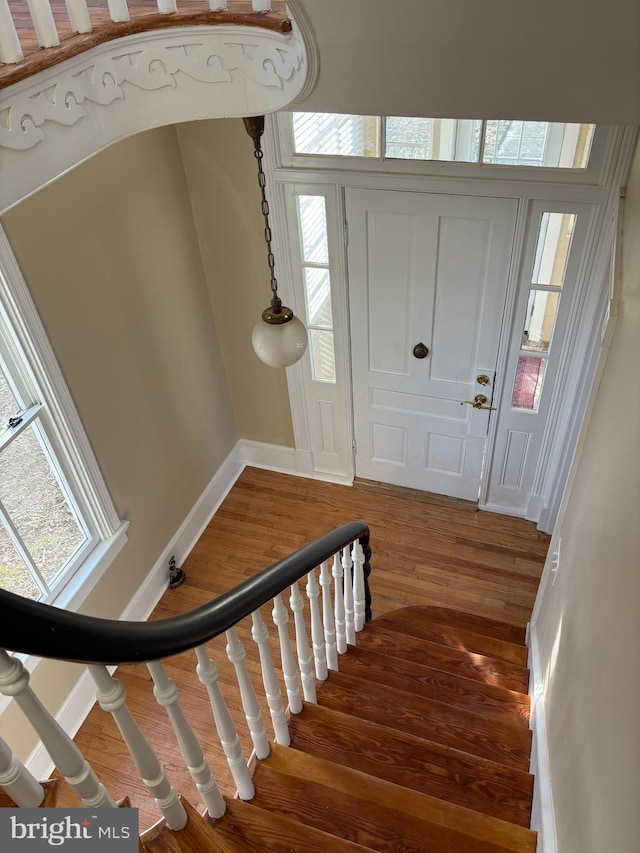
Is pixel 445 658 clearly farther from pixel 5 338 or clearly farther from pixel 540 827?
pixel 5 338

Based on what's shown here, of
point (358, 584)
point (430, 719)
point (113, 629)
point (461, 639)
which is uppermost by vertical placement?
point (113, 629)

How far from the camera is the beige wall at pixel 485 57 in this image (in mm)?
1792

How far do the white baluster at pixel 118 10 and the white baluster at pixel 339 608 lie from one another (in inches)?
80.3

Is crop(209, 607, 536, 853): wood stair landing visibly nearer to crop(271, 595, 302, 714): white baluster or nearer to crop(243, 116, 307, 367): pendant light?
crop(271, 595, 302, 714): white baluster

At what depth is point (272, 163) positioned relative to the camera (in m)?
3.55

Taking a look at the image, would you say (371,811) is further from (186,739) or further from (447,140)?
(447,140)

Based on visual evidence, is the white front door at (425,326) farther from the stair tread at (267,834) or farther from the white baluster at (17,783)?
the white baluster at (17,783)

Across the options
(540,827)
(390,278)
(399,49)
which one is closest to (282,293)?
(390,278)

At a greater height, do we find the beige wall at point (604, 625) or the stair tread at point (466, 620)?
the beige wall at point (604, 625)

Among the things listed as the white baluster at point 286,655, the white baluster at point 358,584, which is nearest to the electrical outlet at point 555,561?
the white baluster at point 358,584

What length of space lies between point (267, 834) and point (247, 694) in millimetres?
314

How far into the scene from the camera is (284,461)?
187 inches

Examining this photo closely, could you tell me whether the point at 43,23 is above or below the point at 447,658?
above

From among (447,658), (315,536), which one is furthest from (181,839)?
(315,536)
